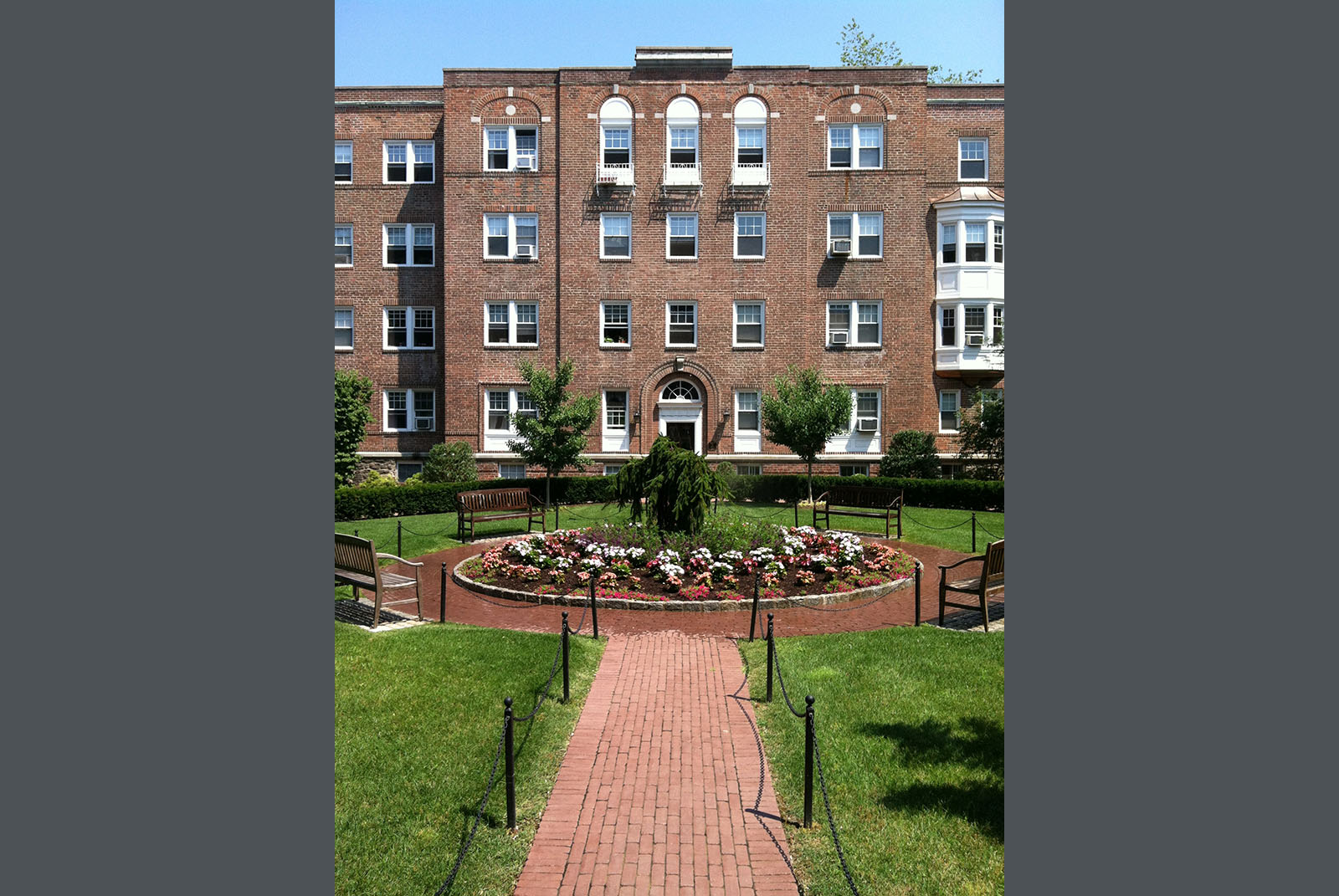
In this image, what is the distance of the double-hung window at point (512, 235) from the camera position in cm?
2986

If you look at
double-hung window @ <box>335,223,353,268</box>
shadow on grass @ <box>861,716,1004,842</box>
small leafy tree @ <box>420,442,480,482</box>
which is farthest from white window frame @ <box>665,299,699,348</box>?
shadow on grass @ <box>861,716,1004,842</box>

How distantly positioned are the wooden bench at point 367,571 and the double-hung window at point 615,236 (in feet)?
68.9

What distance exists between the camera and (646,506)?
1409 centimetres

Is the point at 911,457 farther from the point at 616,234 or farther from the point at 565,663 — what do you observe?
the point at 565,663

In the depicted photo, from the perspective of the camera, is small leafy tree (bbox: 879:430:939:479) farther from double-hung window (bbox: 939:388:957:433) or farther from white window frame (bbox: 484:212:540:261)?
white window frame (bbox: 484:212:540:261)

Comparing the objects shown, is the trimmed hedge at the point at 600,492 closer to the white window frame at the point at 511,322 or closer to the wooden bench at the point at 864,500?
the wooden bench at the point at 864,500

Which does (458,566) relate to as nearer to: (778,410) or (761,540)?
(761,540)

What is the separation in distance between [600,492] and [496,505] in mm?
7930

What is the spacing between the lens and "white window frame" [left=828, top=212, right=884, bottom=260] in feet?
96.9

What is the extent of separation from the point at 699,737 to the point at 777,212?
1026 inches

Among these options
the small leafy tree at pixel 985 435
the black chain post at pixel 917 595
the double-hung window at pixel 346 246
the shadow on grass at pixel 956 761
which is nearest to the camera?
the shadow on grass at pixel 956 761

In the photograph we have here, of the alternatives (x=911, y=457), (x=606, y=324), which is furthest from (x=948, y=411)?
(x=606, y=324)

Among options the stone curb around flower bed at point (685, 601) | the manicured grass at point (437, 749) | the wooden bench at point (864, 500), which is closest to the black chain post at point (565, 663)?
the manicured grass at point (437, 749)

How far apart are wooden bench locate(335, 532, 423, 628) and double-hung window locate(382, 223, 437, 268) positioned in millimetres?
22870
